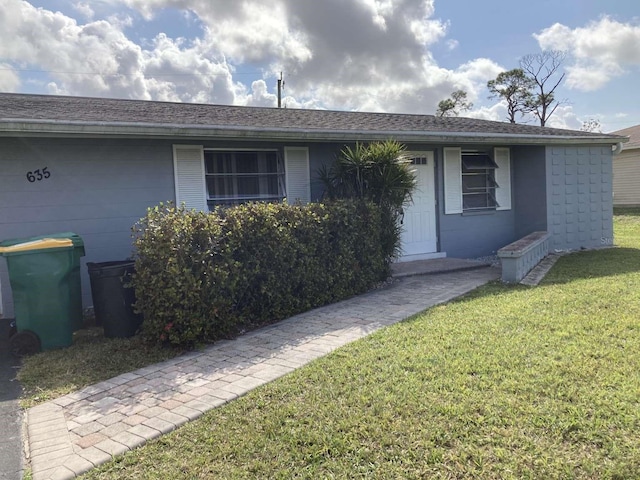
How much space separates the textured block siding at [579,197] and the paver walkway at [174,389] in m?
5.87

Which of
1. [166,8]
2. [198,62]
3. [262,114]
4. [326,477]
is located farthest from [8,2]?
[198,62]

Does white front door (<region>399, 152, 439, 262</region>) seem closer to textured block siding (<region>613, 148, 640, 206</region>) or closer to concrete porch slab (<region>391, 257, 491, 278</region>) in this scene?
concrete porch slab (<region>391, 257, 491, 278</region>)

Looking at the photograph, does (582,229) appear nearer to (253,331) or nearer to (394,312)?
(394,312)

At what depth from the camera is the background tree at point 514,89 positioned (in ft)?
109

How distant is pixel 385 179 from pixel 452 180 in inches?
126

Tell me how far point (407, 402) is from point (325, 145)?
6002mm

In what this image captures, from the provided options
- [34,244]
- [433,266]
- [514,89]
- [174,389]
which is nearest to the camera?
[174,389]

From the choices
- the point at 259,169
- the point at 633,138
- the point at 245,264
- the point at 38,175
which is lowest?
the point at 245,264

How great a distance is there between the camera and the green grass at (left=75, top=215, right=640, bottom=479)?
254 cm

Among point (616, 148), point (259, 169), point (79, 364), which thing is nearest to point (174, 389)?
point (79, 364)

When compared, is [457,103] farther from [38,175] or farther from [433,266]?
[38,175]

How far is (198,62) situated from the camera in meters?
21.8

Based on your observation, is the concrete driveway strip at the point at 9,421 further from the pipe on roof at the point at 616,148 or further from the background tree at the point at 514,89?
the background tree at the point at 514,89

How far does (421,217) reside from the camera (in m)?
9.70
